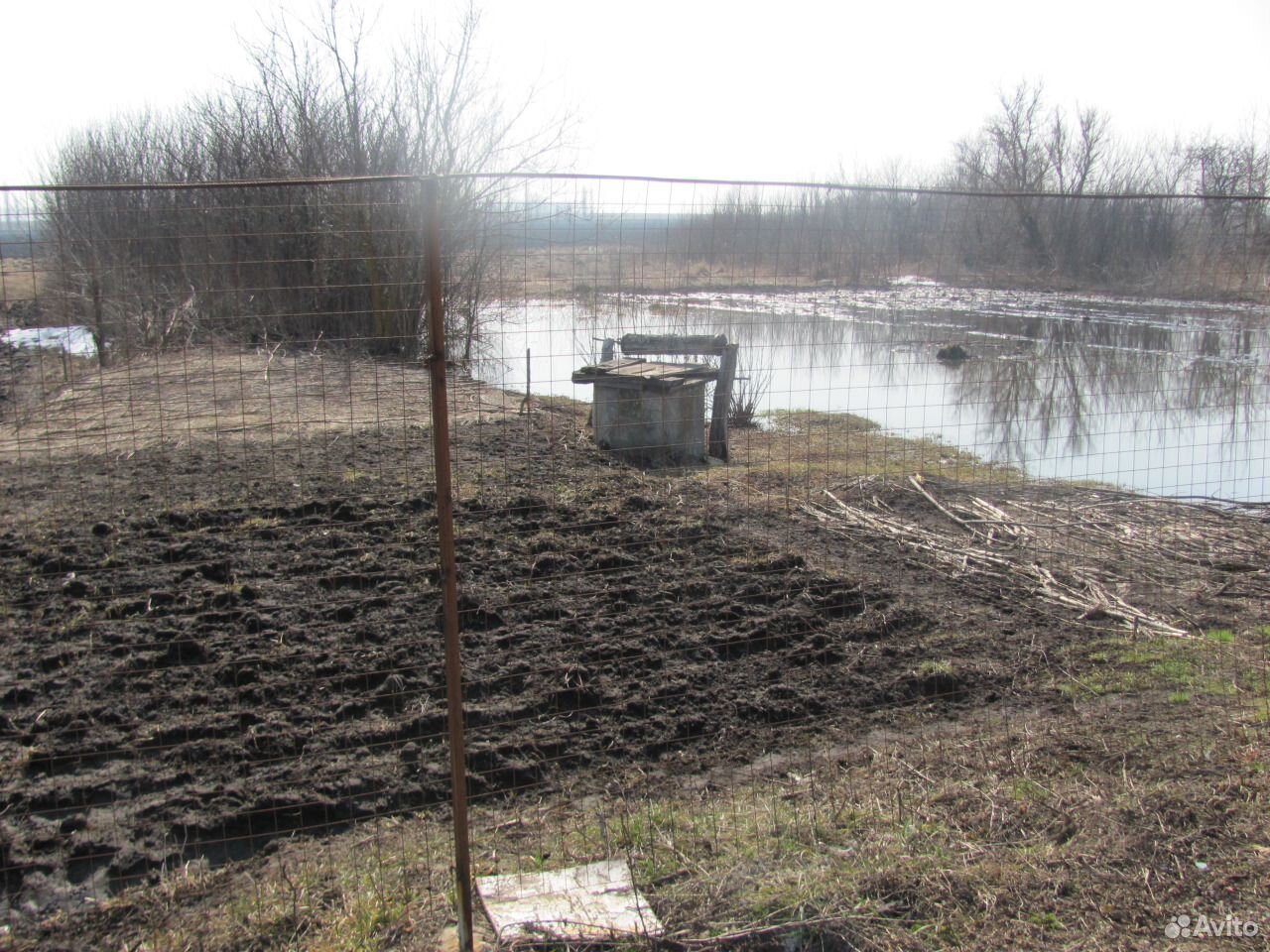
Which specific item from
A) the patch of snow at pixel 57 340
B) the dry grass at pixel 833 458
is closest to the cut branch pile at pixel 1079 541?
the dry grass at pixel 833 458

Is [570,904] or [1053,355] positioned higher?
[1053,355]

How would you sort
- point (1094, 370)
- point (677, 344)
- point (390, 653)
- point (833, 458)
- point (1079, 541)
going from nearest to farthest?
point (390, 653), point (1079, 541), point (677, 344), point (833, 458), point (1094, 370)

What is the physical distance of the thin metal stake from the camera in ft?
8.41

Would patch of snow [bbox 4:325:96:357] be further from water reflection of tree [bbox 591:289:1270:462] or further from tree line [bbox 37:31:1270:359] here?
water reflection of tree [bbox 591:289:1270:462]

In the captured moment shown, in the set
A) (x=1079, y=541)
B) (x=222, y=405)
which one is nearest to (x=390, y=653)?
(x=1079, y=541)

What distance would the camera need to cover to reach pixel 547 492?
7.63m

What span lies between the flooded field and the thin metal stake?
235cm

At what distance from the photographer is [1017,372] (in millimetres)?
16594

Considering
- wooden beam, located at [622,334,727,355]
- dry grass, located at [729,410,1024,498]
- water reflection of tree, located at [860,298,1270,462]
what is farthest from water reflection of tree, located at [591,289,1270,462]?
dry grass, located at [729,410,1024,498]

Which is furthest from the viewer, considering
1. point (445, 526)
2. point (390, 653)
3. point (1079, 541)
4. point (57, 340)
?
point (57, 340)

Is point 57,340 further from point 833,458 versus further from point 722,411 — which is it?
point 833,458

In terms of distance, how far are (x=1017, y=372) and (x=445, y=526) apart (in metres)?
15.6

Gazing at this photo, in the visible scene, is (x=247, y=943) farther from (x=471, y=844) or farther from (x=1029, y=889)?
(x=1029, y=889)

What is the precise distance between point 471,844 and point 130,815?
1.28 meters
